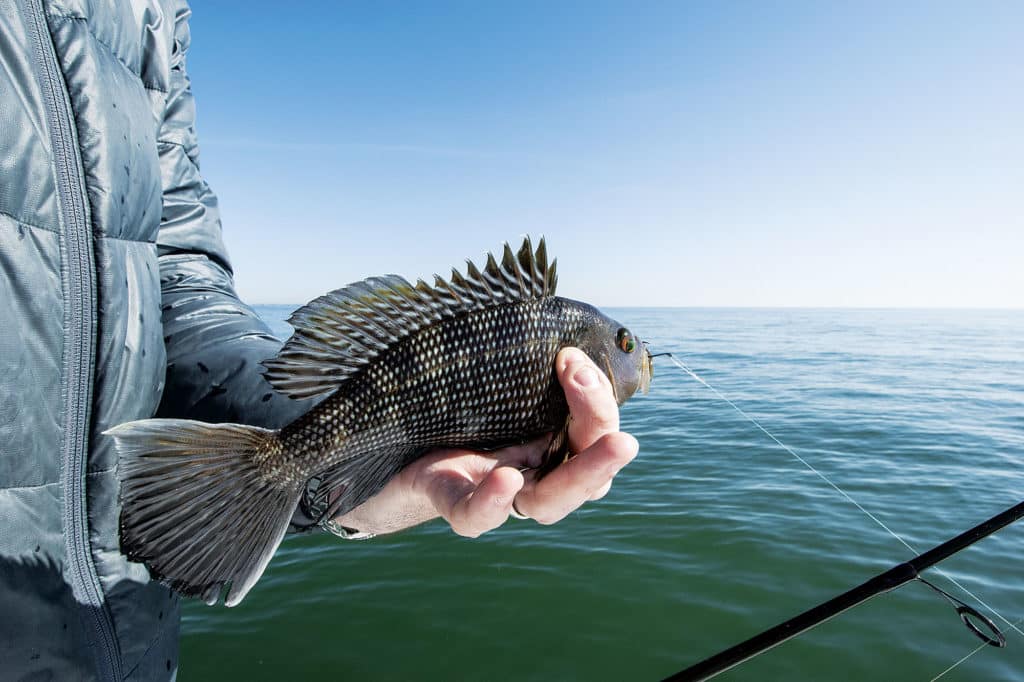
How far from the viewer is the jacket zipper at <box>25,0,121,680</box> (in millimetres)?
1901

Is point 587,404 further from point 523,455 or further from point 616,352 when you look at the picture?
point 616,352

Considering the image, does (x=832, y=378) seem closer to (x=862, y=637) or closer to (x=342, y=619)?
(x=862, y=637)

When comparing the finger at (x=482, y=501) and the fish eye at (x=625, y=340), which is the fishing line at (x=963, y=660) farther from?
the finger at (x=482, y=501)

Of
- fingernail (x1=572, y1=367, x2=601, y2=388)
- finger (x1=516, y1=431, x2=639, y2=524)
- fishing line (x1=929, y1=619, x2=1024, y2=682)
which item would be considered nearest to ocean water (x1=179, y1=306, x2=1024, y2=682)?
fishing line (x1=929, y1=619, x2=1024, y2=682)

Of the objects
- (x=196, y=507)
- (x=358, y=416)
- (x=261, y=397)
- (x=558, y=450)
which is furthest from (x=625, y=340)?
(x=196, y=507)

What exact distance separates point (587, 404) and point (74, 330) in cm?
183

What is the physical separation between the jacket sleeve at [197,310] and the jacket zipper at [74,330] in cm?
56

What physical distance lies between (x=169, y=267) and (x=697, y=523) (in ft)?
29.4

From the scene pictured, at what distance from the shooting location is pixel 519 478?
2.00m

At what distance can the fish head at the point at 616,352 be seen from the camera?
2.69 meters

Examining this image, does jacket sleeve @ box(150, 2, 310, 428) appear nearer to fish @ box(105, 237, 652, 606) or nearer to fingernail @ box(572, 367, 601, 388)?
fish @ box(105, 237, 652, 606)

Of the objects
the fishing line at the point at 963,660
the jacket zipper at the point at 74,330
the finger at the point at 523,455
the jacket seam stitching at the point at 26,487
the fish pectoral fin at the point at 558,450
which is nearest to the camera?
the jacket seam stitching at the point at 26,487

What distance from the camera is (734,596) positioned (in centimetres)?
764

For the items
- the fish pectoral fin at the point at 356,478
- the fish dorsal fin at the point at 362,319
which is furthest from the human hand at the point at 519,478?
the fish dorsal fin at the point at 362,319
